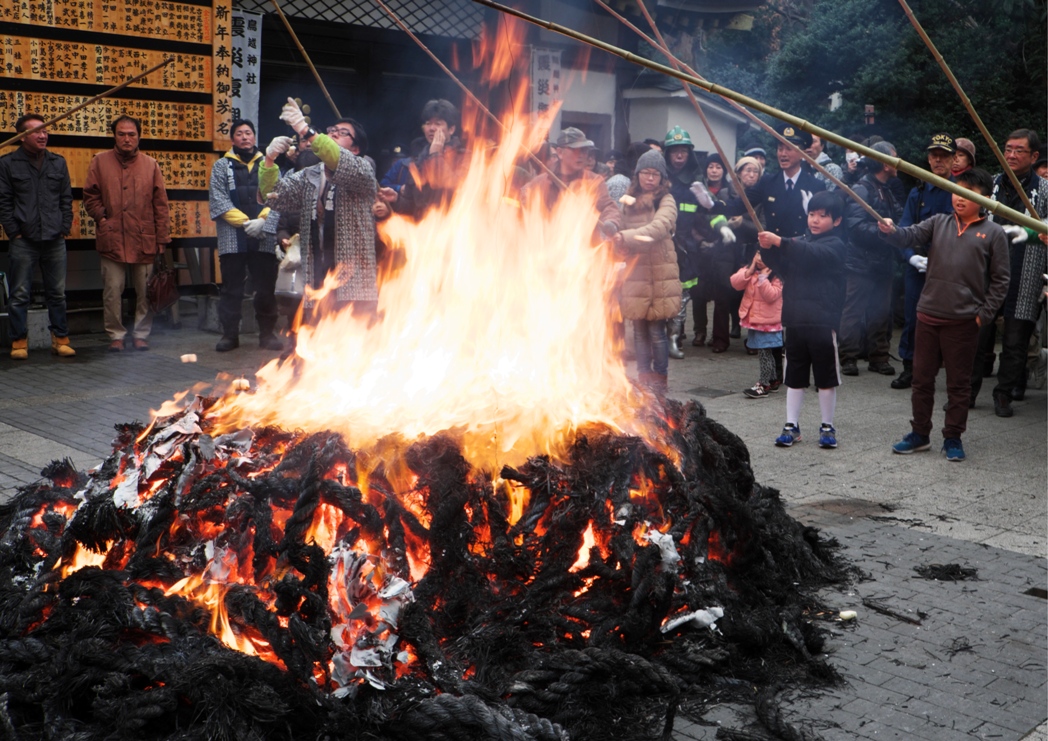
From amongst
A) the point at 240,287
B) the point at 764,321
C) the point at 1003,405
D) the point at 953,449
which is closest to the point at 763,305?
the point at 764,321

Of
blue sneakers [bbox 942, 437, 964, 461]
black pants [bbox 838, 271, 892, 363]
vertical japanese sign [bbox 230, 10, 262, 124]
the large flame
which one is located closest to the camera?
the large flame

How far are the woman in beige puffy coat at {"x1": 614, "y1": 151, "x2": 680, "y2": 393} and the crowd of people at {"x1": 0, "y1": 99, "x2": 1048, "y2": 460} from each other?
0.06 feet

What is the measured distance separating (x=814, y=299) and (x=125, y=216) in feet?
23.3

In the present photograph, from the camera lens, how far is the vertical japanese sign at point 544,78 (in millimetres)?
15391

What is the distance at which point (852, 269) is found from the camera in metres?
12.4

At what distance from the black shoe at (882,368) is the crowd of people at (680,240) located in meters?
0.03

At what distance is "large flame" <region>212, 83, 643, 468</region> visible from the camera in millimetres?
5238

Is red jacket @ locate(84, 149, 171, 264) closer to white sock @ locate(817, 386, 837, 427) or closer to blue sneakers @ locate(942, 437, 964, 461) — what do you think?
white sock @ locate(817, 386, 837, 427)

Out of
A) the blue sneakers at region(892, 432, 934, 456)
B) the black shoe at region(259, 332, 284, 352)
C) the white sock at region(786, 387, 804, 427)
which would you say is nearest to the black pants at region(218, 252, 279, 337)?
the black shoe at region(259, 332, 284, 352)

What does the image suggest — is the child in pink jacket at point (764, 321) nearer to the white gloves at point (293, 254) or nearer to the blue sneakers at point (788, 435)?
the blue sneakers at point (788, 435)

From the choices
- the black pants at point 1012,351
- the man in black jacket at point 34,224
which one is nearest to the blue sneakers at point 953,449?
the black pants at point 1012,351

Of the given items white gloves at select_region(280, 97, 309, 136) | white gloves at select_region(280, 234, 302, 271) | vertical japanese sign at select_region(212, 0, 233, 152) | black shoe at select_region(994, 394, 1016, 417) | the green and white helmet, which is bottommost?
black shoe at select_region(994, 394, 1016, 417)

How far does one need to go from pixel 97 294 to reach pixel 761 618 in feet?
32.1

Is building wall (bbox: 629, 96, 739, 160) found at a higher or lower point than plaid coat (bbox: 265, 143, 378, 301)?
higher
